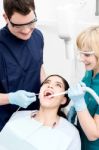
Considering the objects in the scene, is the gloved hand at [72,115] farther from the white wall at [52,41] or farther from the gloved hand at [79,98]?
the white wall at [52,41]

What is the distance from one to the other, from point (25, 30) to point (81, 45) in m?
0.33

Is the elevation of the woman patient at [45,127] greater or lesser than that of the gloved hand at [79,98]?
lesser

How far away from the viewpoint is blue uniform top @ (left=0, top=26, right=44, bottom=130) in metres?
1.79

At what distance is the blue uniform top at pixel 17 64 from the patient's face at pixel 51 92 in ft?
0.39

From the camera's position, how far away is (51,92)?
1.82 meters

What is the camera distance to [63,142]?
1.67 meters

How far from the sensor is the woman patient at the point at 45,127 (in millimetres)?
1672

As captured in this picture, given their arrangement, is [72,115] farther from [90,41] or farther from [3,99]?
[90,41]

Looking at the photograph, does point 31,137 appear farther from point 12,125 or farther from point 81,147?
point 81,147

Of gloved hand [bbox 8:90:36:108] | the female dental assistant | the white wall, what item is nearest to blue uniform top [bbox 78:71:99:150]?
the female dental assistant

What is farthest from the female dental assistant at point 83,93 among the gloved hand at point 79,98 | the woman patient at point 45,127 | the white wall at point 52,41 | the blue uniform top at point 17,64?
the white wall at point 52,41

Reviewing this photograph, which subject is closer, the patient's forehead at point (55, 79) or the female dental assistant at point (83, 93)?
the female dental assistant at point (83, 93)

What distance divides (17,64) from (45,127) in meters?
0.43

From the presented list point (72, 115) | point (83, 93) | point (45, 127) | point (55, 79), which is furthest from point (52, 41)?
point (83, 93)
